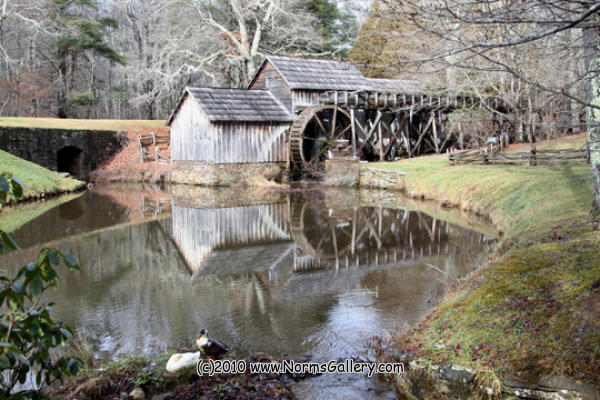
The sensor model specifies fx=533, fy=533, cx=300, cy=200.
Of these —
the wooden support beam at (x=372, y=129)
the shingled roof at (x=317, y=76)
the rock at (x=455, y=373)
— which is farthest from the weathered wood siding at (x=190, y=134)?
the rock at (x=455, y=373)

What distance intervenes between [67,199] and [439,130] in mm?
19005

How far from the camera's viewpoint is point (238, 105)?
24.3m

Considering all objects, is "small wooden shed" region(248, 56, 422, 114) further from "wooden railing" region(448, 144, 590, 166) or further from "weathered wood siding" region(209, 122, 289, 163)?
"wooden railing" region(448, 144, 590, 166)

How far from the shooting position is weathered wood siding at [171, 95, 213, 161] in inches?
952

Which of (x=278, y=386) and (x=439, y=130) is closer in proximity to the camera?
(x=278, y=386)

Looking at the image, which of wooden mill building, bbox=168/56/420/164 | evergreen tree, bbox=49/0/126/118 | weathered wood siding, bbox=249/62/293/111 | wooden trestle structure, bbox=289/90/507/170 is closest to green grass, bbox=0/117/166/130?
evergreen tree, bbox=49/0/126/118

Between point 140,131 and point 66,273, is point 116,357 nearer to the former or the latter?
point 66,273

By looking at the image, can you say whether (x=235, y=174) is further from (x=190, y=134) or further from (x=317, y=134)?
(x=317, y=134)

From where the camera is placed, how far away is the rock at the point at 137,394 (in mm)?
4598

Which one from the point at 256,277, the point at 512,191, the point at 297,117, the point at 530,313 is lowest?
the point at 256,277

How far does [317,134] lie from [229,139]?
466cm

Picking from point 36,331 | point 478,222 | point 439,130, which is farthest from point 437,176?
point 36,331

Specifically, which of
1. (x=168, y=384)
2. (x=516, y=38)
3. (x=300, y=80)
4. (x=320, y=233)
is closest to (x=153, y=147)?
(x=300, y=80)

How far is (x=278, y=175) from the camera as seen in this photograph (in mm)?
24828
